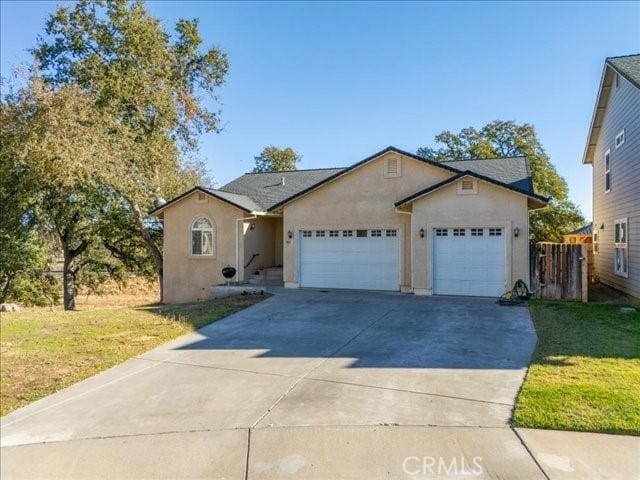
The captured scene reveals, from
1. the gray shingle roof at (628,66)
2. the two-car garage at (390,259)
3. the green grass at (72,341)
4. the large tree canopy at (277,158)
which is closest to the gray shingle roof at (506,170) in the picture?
the two-car garage at (390,259)

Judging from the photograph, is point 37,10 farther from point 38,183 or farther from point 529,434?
point 529,434

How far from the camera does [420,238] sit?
14.2 m

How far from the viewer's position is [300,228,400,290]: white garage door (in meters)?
15.1

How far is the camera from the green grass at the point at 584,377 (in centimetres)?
465

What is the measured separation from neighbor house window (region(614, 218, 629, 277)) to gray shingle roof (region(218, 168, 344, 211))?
34.6ft

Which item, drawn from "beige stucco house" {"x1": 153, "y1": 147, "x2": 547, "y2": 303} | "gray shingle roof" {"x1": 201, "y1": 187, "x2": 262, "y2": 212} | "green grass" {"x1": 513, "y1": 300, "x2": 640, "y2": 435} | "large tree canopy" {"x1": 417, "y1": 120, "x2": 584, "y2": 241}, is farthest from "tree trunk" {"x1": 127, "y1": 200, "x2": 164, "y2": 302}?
"large tree canopy" {"x1": 417, "y1": 120, "x2": 584, "y2": 241}

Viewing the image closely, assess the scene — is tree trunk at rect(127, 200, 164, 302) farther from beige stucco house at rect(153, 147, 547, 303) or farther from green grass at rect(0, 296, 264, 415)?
green grass at rect(0, 296, 264, 415)

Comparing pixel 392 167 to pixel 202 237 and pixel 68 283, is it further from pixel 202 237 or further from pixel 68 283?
pixel 68 283

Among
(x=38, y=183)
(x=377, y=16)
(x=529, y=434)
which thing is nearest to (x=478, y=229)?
(x=377, y=16)

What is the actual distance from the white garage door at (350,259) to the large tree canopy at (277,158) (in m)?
26.4

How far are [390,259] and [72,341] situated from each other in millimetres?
9807

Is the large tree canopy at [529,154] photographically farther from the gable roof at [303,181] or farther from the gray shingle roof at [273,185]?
the gray shingle roof at [273,185]

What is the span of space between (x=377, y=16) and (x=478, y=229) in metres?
7.95
